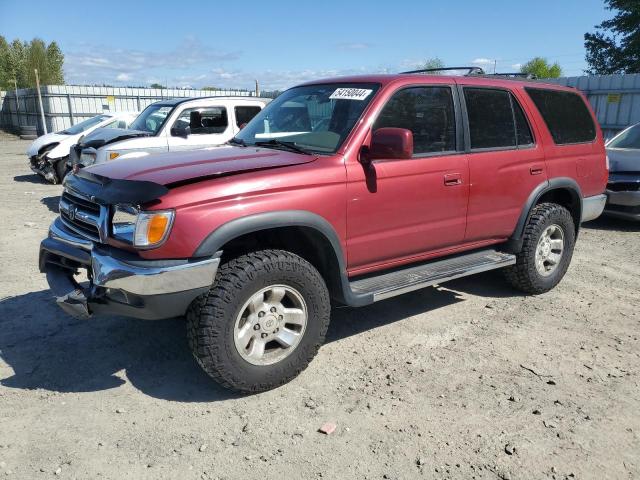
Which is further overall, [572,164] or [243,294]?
[572,164]

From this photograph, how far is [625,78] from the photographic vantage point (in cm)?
1213

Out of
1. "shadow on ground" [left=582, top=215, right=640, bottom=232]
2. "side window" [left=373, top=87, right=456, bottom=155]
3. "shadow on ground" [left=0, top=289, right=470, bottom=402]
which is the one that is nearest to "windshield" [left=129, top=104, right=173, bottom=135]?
"shadow on ground" [left=0, top=289, right=470, bottom=402]

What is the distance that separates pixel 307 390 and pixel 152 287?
1.22 meters

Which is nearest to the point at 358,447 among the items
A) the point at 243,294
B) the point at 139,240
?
the point at 243,294

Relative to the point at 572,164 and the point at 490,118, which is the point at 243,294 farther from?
the point at 572,164

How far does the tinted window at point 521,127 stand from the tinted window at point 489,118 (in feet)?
0.20

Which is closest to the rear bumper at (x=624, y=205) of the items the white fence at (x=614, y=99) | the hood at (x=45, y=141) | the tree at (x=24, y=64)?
the white fence at (x=614, y=99)

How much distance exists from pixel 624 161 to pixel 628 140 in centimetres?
111

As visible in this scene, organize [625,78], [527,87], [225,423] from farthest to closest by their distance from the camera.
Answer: [625,78] → [527,87] → [225,423]

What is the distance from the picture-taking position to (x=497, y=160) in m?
4.39

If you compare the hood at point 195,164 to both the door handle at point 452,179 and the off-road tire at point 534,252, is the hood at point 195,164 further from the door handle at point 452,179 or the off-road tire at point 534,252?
the off-road tire at point 534,252

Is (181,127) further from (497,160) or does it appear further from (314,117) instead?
(497,160)

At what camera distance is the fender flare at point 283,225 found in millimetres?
2996

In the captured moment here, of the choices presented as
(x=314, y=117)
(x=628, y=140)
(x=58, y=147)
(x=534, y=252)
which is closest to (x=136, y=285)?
(x=314, y=117)
